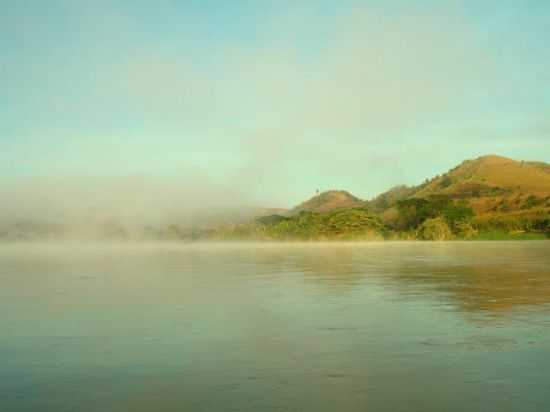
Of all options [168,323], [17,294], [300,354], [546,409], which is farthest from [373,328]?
[17,294]

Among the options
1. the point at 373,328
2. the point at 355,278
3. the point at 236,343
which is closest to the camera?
the point at 236,343

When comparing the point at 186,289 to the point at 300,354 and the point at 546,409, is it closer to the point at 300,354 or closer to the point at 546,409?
the point at 300,354

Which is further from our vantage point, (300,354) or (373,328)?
(373,328)

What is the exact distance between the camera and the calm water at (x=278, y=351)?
476 inches

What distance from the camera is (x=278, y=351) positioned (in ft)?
54.6

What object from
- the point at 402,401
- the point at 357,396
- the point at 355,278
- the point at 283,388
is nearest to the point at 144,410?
the point at 283,388

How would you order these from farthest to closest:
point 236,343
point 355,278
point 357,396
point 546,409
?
point 355,278, point 236,343, point 357,396, point 546,409

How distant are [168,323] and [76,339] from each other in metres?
3.78

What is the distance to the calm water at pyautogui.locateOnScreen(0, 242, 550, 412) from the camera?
12094 millimetres

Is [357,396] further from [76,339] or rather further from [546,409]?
[76,339]

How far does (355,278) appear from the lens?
4131cm

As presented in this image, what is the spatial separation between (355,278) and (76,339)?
25.4 metres

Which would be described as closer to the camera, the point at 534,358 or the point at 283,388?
the point at 283,388

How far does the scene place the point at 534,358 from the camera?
15.1m
